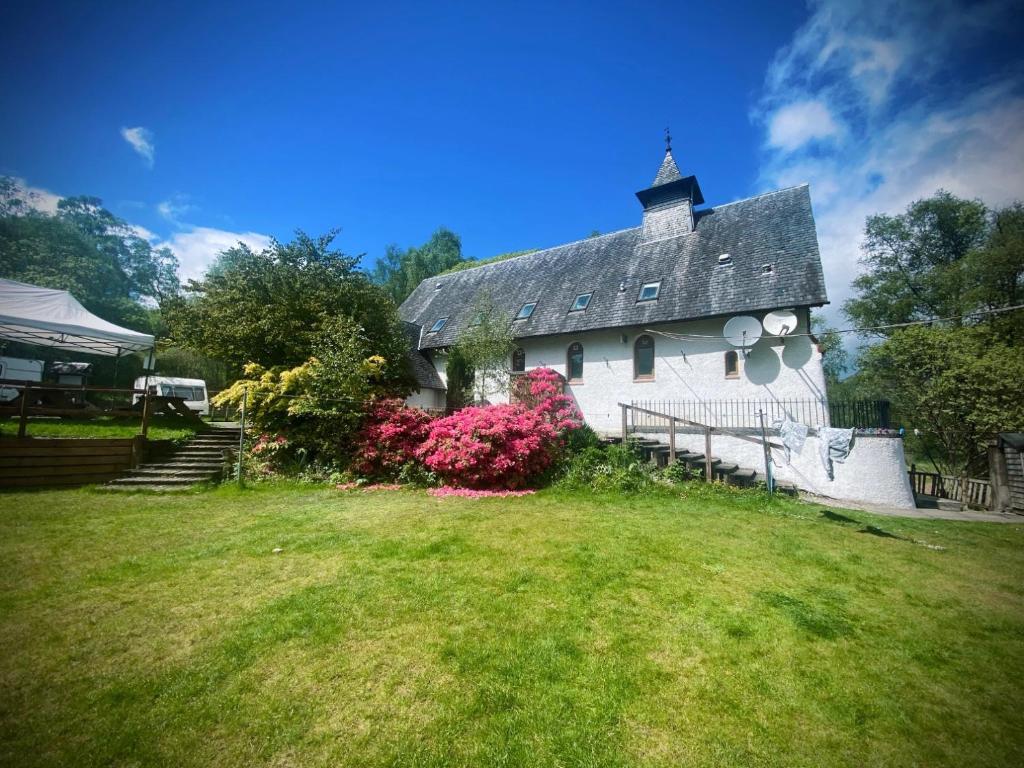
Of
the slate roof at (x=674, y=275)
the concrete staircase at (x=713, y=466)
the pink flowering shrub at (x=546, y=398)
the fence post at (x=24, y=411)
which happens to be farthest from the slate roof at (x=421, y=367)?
the fence post at (x=24, y=411)

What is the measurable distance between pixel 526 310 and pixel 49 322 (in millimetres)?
15004

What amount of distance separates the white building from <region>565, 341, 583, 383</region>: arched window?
Answer: 43 mm

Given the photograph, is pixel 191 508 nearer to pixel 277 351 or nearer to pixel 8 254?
pixel 277 351

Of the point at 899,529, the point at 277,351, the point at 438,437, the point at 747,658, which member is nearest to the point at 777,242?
the point at 899,529

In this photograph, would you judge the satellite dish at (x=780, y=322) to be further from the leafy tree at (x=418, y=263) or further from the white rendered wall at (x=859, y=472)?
the leafy tree at (x=418, y=263)

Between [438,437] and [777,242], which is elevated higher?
[777,242]

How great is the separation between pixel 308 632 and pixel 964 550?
9.46 metres

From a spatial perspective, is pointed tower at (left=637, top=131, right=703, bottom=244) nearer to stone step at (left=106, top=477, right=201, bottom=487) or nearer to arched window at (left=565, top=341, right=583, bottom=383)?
arched window at (left=565, top=341, right=583, bottom=383)

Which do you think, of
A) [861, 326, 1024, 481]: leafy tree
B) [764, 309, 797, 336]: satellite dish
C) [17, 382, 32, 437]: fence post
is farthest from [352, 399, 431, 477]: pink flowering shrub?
[861, 326, 1024, 481]: leafy tree

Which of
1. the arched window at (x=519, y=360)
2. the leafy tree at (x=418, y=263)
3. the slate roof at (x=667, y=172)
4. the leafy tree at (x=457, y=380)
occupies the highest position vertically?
the leafy tree at (x=418, y=263)

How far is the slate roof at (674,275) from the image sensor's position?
41.8 ft

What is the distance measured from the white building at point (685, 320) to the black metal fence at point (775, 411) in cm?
4

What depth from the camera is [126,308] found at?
102 feet

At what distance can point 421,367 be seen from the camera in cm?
1872
